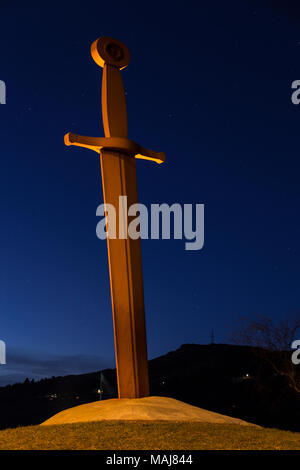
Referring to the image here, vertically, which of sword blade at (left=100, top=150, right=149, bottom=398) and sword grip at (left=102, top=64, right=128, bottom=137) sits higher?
sword grip at (left=102, top=64, right=128, bottom=137)

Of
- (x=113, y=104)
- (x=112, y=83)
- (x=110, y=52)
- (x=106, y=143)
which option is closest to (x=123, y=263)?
(x=106, y=143)

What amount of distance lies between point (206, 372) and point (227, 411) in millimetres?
12739

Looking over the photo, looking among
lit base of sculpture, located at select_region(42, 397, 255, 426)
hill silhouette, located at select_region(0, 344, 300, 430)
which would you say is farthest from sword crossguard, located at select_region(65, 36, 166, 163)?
hill silhouette, located at select_region(0, 344, 300, 430)

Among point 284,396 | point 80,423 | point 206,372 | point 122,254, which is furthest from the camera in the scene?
point 206,372

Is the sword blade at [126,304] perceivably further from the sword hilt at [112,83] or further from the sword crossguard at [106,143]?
the sword hilt at [112,83]

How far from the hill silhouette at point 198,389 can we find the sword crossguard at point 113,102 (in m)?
10.8

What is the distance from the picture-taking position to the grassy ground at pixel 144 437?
7773mm

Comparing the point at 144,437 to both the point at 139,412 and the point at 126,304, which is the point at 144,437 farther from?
the point at 126,304

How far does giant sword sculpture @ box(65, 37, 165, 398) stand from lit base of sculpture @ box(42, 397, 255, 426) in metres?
0.61

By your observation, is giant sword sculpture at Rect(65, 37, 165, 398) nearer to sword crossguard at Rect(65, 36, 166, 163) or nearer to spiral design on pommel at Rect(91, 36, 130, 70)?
sword crossguard at Rect(65, 36, 166, 163)

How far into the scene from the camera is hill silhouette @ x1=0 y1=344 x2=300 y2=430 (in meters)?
31.6
